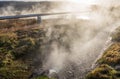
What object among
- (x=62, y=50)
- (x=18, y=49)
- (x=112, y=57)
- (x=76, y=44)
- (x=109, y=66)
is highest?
(x=109, y=66)

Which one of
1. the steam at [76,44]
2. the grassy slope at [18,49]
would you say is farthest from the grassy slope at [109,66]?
the grassy slope at [18,49]

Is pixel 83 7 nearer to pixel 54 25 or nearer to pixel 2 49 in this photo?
pixel 54 25

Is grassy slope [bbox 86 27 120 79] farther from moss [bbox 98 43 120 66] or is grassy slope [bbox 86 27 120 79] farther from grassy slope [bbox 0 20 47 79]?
grassy slope [bbox 0 20 47 79]

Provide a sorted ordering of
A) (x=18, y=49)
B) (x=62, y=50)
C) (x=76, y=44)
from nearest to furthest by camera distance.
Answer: (x=18, y=49) → (x=62, y=50) → (x=76, y=44)

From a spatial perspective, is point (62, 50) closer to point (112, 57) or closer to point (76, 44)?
point (76, 44)

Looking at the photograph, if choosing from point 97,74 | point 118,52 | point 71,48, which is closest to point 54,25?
point 71,48

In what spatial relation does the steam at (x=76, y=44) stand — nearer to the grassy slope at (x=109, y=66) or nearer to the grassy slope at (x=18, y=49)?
the grassy slope at (x=18, y=49)

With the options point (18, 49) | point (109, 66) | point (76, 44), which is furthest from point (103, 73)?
point (76, 44)

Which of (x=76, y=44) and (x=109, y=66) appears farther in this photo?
(x=76, y=44)
